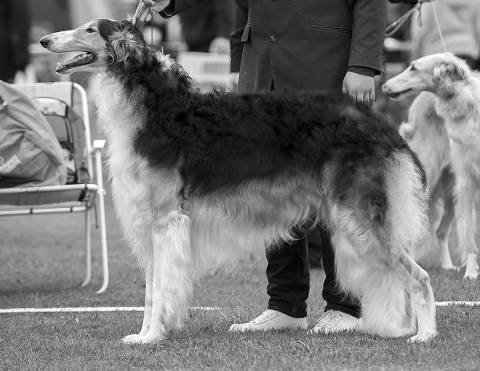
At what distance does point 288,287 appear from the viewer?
4.71 meters

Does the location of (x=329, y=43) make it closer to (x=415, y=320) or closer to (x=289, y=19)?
(x=289, y=19)

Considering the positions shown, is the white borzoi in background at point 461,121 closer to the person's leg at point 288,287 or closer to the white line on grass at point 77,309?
the person's leg at point 288,287

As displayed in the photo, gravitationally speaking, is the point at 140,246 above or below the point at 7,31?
below

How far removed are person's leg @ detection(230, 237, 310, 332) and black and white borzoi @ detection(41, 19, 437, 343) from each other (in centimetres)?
49

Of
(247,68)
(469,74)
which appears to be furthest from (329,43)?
(469,74)

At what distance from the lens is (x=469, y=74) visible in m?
6.61

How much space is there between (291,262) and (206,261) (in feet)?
2.03

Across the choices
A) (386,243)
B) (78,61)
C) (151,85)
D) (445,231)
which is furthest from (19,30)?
(386,243)

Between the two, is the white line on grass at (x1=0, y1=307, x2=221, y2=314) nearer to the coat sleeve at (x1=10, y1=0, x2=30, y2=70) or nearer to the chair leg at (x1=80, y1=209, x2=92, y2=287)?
the chair leg at (x1=80, y1=209, x2=92, y2=287)

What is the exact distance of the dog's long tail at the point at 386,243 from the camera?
4062mm

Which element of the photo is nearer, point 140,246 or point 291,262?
point 140,246

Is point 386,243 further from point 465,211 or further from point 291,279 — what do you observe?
point 465,211

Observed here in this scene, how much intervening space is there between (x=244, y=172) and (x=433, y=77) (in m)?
3.09

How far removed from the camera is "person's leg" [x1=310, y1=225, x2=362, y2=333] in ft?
14.8
